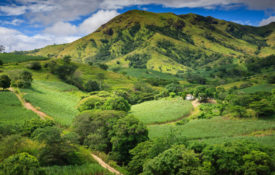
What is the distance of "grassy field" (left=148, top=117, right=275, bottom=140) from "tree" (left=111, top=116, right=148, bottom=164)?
938cm

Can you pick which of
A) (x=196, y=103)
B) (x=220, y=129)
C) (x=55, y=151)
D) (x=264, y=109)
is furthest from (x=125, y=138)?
(x=196, y=103)

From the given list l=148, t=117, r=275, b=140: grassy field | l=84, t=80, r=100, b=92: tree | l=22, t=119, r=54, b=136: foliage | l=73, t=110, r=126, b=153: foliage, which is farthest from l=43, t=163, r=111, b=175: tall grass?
l=84, t=80, r=100, b=92: tree

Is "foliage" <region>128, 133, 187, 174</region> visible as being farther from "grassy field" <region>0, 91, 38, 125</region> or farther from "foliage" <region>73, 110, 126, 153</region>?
"grassy field" <region>0, 91, 38, 125</region>

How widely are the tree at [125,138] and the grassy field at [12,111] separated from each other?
18.5m

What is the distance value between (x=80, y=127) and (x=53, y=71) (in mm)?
97289

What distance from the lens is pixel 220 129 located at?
47.7m

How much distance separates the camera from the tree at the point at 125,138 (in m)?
34.2

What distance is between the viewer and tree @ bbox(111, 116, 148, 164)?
34188mm

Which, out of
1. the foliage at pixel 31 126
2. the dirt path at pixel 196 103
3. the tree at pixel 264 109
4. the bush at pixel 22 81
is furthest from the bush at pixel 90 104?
the tree at pixel 264 109

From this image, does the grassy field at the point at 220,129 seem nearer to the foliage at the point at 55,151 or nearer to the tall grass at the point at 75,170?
the foliage at the point at 55,151

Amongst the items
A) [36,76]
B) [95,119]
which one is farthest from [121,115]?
[36,76]

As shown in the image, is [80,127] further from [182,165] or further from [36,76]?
[36,76]

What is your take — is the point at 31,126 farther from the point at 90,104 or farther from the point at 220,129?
the point at 220,129

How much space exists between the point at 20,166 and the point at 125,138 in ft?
65.2
